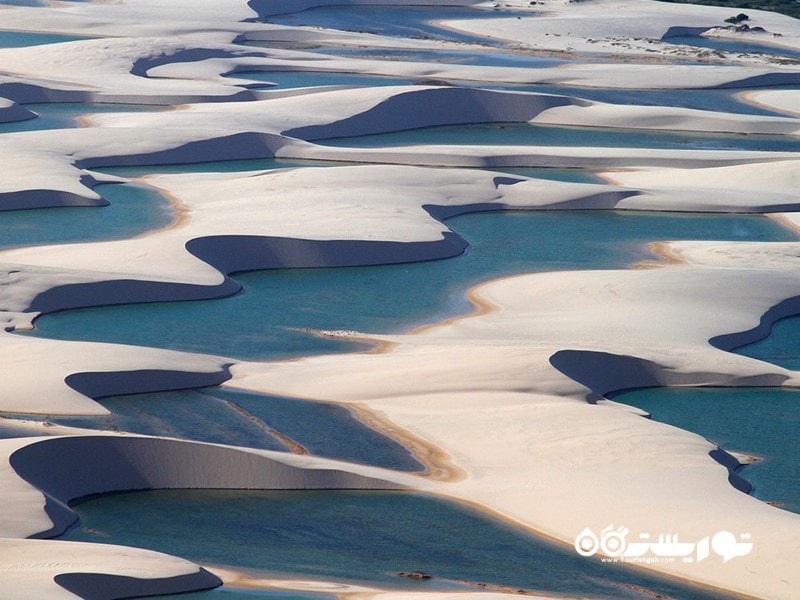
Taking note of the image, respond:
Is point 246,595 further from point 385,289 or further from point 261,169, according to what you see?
point 261,169

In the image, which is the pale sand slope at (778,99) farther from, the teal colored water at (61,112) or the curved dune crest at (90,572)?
the curved dune crest at (90,572)

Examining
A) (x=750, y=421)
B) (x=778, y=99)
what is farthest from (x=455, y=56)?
(x=750, y=421)

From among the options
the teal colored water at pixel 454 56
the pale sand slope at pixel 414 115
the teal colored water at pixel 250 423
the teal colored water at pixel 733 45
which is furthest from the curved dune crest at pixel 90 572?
the teal colored water at pixel 733 45

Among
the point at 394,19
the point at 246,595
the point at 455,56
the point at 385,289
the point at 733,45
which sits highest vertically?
the point at 394,19

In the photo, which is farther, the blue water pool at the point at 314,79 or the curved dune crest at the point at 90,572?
the blue water pool at the point at 314,79

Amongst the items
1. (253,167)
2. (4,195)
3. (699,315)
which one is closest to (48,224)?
(4,195)

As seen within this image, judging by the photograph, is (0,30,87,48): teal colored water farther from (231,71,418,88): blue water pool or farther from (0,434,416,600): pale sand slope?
(0,434,416,600): pale sand slope
